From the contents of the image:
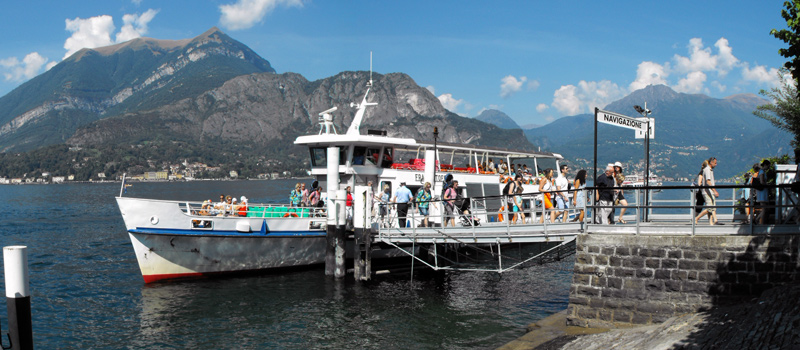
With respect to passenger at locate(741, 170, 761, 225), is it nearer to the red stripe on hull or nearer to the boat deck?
the boat deck

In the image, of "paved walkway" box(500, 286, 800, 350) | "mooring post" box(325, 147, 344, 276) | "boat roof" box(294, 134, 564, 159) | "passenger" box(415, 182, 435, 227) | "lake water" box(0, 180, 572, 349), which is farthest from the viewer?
"boat roof" box(294, 134, 564, 159)

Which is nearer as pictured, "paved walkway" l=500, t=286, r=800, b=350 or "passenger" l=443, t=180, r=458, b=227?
"paved walkway" l=500, t=286, r=800, b=350

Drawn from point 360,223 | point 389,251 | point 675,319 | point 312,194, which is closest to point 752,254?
point 675,319

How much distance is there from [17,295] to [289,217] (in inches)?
446

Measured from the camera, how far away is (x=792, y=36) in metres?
8.61

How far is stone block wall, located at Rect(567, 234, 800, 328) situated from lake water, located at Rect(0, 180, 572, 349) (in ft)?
8.67

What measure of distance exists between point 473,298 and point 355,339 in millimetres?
4852

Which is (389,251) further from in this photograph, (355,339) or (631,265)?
(631,265)

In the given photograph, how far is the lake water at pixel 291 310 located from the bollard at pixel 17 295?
4.17 metres

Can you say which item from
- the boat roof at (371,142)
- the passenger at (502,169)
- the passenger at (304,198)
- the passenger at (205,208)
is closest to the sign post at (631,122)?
the boat roof at (371,142)

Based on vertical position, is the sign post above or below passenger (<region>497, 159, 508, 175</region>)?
above

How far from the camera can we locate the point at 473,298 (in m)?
17.2

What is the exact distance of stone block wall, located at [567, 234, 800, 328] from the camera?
32.2 ft

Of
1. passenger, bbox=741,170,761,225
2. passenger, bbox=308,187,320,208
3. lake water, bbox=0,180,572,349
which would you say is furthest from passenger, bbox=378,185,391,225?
passenger, bbox=741,170,761,225
